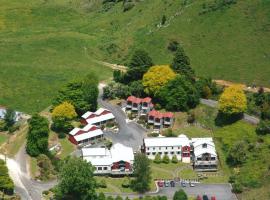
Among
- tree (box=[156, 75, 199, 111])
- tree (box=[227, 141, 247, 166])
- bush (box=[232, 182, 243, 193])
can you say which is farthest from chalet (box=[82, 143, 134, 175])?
tree (box=[156, 75, 199, 111])

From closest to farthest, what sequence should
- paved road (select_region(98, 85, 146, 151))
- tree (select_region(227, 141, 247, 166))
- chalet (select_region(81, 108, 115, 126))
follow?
tree (select_region(227, 141, 247, 166)), paved road (select_region(98, 85, 146, 151)), chalet (select_region(81, 108, 115, 126))

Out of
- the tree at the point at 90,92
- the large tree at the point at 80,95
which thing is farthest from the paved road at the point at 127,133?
the large tree at the point at 80,95

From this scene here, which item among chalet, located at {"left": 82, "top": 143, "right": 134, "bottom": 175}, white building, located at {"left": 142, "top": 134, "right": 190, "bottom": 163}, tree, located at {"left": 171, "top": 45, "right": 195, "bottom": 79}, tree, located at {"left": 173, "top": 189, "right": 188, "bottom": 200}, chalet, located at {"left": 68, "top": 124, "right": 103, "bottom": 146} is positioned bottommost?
tree, located at {"left": 173, "top": 189, "right": 188, "bottom": 200}

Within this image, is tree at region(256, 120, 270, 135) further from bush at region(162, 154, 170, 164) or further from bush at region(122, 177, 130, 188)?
bush at region(122, 177, 130, 188)

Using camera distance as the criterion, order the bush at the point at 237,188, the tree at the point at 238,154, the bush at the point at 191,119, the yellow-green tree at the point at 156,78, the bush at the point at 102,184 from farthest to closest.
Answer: the yellow-green tree at the point at 156,78, the bush at the point at 191,119, the tree at the point at 238,154, the bush at the point at 237,188, the bush at the point at 102,184

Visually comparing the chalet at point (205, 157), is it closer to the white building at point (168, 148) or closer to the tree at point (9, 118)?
the white building at point (168, 148)

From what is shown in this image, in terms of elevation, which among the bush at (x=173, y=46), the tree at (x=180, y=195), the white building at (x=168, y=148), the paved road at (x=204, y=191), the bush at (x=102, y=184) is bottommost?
the tree at (x=180, y=195)

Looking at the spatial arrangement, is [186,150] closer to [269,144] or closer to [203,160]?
[203,160]

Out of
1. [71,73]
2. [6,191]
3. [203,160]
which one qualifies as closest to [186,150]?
[203,160]
